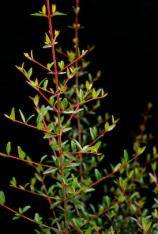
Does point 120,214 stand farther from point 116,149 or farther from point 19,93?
point 19,93

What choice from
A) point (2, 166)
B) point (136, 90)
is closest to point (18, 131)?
point (2, 166)

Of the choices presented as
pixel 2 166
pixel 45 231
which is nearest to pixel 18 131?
pixel 2 166

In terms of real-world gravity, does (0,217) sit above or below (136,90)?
below

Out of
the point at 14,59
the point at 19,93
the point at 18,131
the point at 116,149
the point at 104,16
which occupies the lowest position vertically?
the point at 116,149

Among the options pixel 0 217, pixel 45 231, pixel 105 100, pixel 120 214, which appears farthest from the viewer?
pixel 105 100

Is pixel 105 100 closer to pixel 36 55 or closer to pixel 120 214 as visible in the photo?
pixel 36 55

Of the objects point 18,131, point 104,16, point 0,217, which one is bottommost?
point 0,217

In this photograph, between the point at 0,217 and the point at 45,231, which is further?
the point at 0,217

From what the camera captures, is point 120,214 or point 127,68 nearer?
point 120,214

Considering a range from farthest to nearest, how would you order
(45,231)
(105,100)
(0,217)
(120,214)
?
(105,100) < (0,217) < (120,214) < (45,231)
